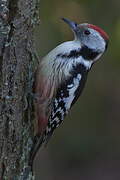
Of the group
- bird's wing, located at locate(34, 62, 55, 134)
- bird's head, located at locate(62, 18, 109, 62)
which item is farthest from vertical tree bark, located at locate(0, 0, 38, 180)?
bird's head, located at locate(62, 18, 109, 62)

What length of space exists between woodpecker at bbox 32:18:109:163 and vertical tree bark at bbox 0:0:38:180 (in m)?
0.34

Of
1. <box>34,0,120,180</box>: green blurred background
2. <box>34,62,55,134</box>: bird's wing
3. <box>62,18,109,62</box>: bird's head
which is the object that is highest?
<box>62,18,109,62</box>: bird's head

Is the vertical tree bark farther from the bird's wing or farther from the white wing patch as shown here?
the white wing patch

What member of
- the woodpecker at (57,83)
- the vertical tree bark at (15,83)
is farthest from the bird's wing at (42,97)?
the vertical tree bark at (15,83)

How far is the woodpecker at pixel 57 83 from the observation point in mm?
5387

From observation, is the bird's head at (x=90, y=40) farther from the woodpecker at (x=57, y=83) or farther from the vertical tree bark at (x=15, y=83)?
the vertical tree bark at (x=15, y=83)

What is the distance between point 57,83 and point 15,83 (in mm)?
Result: 800

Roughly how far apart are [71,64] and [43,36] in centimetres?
224

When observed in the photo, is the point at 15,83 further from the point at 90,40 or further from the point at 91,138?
the point at 91,138

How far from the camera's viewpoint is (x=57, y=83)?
5.50 metres

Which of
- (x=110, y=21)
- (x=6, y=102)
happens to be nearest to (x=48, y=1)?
(x=110, y=21)

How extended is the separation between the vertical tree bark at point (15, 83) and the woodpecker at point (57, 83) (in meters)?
0.34

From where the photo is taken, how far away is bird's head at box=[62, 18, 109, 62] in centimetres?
577

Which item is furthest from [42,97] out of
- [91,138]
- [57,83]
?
[91,138]
